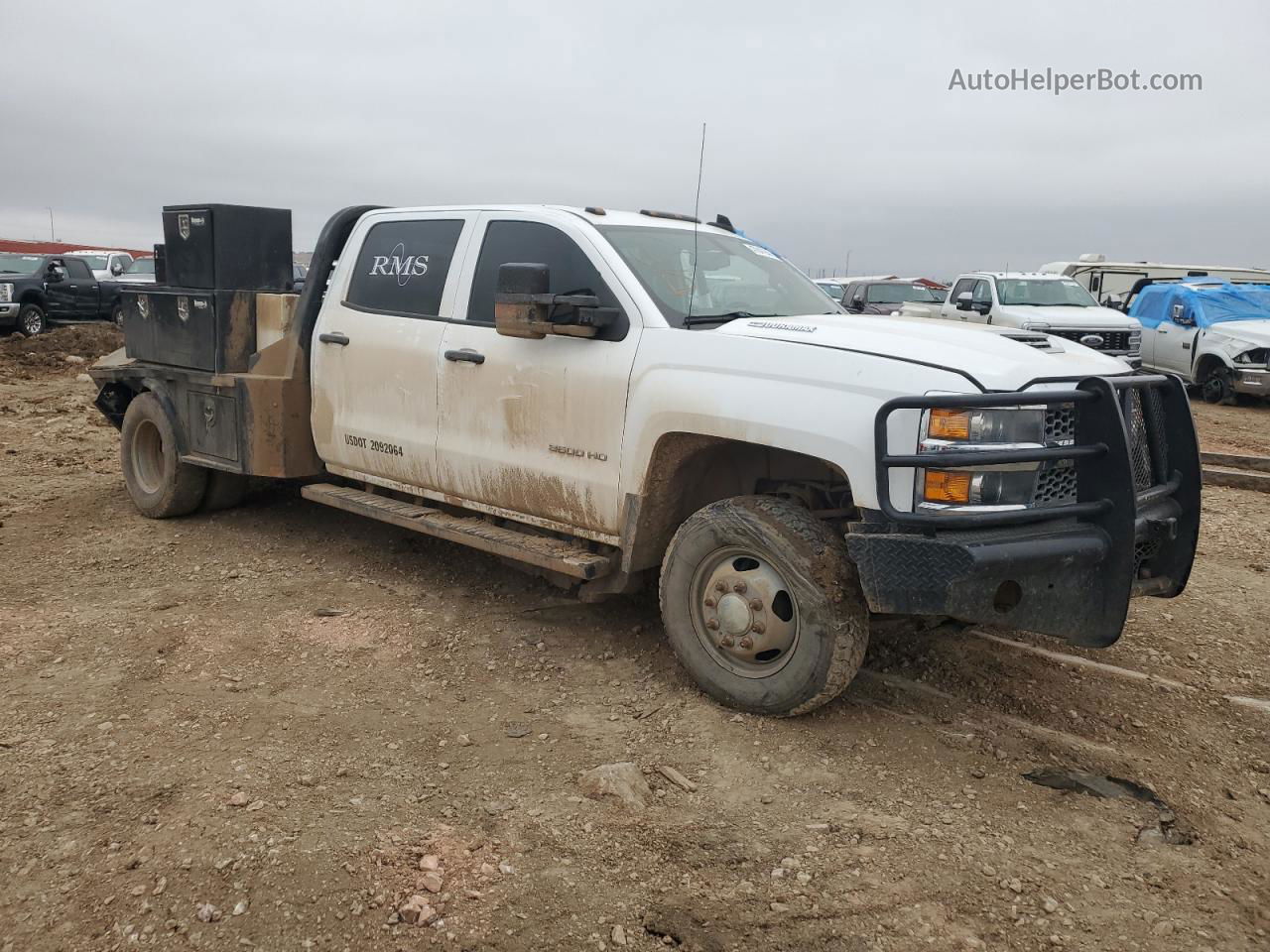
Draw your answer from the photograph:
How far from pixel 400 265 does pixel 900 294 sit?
14.8 metres

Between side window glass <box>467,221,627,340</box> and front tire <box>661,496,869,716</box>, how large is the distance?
0.96 meters

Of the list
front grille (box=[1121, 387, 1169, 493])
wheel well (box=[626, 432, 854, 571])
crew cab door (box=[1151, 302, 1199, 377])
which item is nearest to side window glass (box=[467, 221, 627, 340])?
wheel well (box=[626, 432, 854, 571])

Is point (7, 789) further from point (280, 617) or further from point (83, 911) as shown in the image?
point (280, 617)

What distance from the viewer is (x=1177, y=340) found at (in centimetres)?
1592

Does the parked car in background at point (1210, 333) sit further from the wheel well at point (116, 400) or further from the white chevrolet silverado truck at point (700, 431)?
the wheel well at point (116, 400)

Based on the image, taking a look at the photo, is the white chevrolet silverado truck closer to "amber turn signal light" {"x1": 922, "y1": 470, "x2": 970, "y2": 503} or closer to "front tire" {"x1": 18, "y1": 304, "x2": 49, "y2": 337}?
"amber turn signal light" {"x1": 922, "y1": 470, "x2": 970, "y2": 503}

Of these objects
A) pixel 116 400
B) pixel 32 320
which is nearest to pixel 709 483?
pixel 116 400

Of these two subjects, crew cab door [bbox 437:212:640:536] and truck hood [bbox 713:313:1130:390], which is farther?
crew cab door [bbox 437:212:640:536]

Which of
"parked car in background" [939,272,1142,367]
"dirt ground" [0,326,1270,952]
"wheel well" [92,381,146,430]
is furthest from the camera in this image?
"parked car in background" [939,272,1142,367]

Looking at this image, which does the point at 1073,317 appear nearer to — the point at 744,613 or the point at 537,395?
the point at 537,395

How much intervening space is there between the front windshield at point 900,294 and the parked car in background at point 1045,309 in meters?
1.26

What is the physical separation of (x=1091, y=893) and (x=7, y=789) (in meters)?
3.27

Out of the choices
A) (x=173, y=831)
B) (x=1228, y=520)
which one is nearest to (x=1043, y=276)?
(x=1228, y=520)

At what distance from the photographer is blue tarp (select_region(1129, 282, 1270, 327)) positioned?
1580cm
